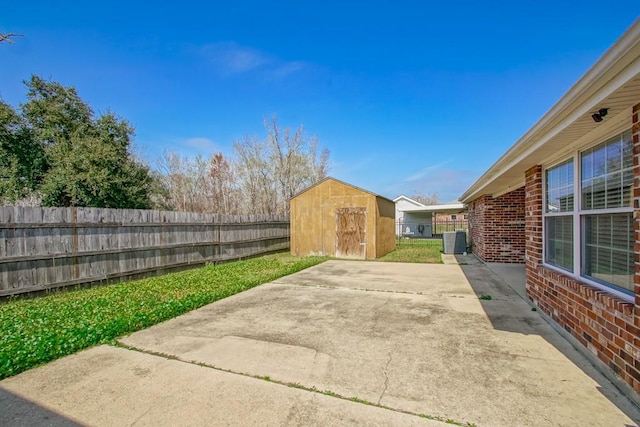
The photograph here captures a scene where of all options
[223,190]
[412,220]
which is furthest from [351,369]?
[412,220]

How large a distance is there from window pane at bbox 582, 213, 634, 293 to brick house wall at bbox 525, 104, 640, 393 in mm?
180

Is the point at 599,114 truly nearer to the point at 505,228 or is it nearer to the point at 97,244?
the point at 505,228

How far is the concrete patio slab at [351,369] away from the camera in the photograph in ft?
7.55

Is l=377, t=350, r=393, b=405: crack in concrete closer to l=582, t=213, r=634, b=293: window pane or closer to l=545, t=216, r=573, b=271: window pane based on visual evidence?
l=582, t=213, r=634, b=293: window pane

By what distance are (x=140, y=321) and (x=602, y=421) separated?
4878 millimetres

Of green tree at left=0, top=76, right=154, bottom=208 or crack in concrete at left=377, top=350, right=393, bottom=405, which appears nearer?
crack in concrete at left=377, top=350, right=393, bottom=405

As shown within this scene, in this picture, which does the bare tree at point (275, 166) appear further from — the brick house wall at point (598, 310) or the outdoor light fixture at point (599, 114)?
the outdoor light fixture at point (599, 114)

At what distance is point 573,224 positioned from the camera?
12.5 ft

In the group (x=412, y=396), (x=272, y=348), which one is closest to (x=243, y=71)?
(x=272, y=348)

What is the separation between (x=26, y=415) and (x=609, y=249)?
5239 mm

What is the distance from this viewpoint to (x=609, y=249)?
10.2ft

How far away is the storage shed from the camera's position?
479 inches

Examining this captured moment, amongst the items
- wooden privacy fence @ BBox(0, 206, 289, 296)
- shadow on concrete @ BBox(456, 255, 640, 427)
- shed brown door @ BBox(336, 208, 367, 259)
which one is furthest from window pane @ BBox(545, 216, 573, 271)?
wooden privacy fence @ BBox(0, 206, 289, 296)

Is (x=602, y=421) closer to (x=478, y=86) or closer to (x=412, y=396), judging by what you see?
(x=412, y=396)
